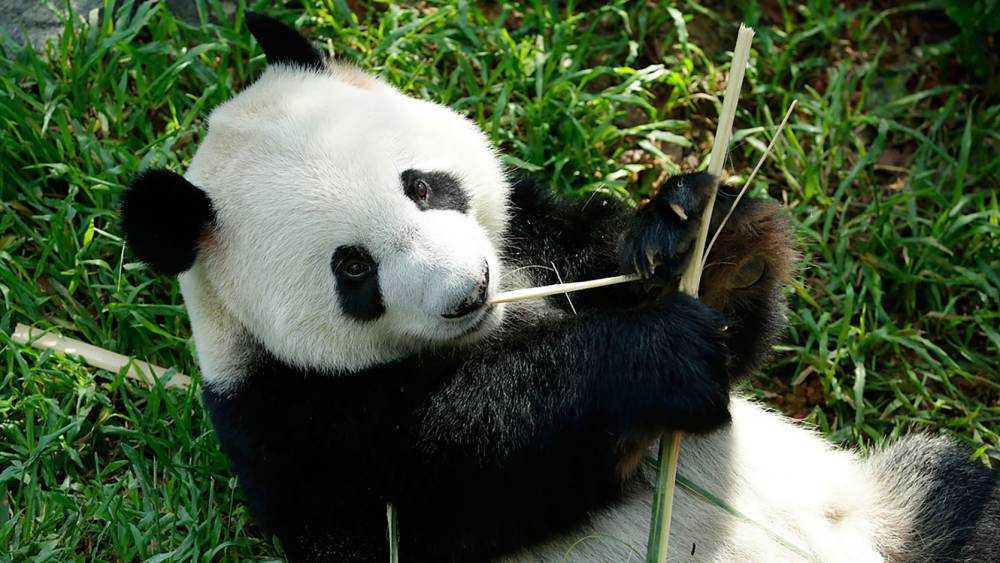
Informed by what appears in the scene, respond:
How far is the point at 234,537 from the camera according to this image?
4.80m

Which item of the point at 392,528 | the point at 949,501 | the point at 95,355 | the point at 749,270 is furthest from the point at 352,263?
the point at 949,501

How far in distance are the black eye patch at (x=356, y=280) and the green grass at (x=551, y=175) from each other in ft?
5.06

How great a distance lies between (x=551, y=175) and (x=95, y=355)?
250cm

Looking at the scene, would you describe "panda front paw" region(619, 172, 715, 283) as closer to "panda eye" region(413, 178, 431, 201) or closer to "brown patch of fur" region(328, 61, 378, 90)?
"panda eye" region(413, 178, 431, 201)

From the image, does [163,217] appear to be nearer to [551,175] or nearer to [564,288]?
[564,288]

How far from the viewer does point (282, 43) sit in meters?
4.16

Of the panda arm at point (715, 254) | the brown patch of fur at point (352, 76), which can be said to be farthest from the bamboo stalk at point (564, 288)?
the brown patch of fur at point (352, 76)

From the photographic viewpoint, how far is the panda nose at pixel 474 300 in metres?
3.53

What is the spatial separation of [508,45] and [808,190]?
1.82 m

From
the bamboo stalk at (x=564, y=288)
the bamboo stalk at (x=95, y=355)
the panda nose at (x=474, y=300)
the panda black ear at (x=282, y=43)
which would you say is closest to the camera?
the panda nose at (x=474, y=300)

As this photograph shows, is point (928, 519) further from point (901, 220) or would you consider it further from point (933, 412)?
point (901, 220)

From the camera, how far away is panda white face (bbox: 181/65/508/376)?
3.56 m

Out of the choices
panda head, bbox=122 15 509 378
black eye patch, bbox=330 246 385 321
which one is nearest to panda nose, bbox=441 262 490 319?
panda head, bbox=122 15 509 378

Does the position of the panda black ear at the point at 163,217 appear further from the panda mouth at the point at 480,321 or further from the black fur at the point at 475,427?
the panda mouth at the point at 480,321
